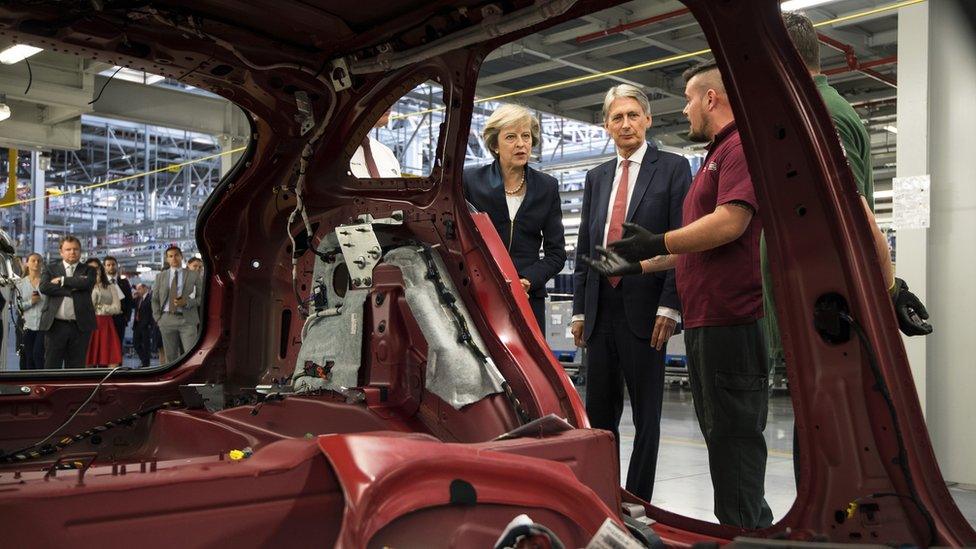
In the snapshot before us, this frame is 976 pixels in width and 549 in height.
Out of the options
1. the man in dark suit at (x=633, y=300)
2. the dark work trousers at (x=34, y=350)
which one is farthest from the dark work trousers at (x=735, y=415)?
the dark work trousers at (x=34, y=350)

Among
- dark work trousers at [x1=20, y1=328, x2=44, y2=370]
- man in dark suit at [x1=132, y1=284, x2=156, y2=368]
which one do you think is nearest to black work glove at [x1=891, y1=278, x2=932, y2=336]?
dark work trousers at [x1=20, y1=328, x2=44, y2=370]

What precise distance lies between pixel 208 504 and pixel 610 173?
2700 mm

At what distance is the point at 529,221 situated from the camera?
4230 mm

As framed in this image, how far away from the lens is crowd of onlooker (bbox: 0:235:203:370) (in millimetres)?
10188

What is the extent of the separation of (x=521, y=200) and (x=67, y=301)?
25.6ft

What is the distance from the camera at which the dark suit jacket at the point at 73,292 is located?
1008cm

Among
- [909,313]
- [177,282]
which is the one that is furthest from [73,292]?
[909,313]

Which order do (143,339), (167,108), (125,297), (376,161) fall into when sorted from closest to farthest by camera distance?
(376,161)
(167,108)
(125,297)
(143,339)

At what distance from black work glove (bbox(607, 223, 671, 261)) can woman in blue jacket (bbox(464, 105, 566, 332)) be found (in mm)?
1697

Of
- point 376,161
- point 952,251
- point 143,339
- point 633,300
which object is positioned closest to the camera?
point 633,300

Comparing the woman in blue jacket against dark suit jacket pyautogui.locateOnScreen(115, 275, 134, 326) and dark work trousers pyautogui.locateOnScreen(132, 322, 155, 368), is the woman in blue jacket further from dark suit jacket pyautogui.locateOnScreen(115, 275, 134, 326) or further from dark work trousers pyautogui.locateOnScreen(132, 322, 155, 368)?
dark work trousers pyautogui.locateOnScreen(132, 322, 155, 368)

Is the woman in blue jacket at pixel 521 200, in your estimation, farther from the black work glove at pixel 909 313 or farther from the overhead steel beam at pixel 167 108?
the overhead steel beam at pixel 167 108

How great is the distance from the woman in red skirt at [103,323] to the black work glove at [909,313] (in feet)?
37.7

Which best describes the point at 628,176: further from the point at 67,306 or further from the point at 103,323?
the point at 103,323
